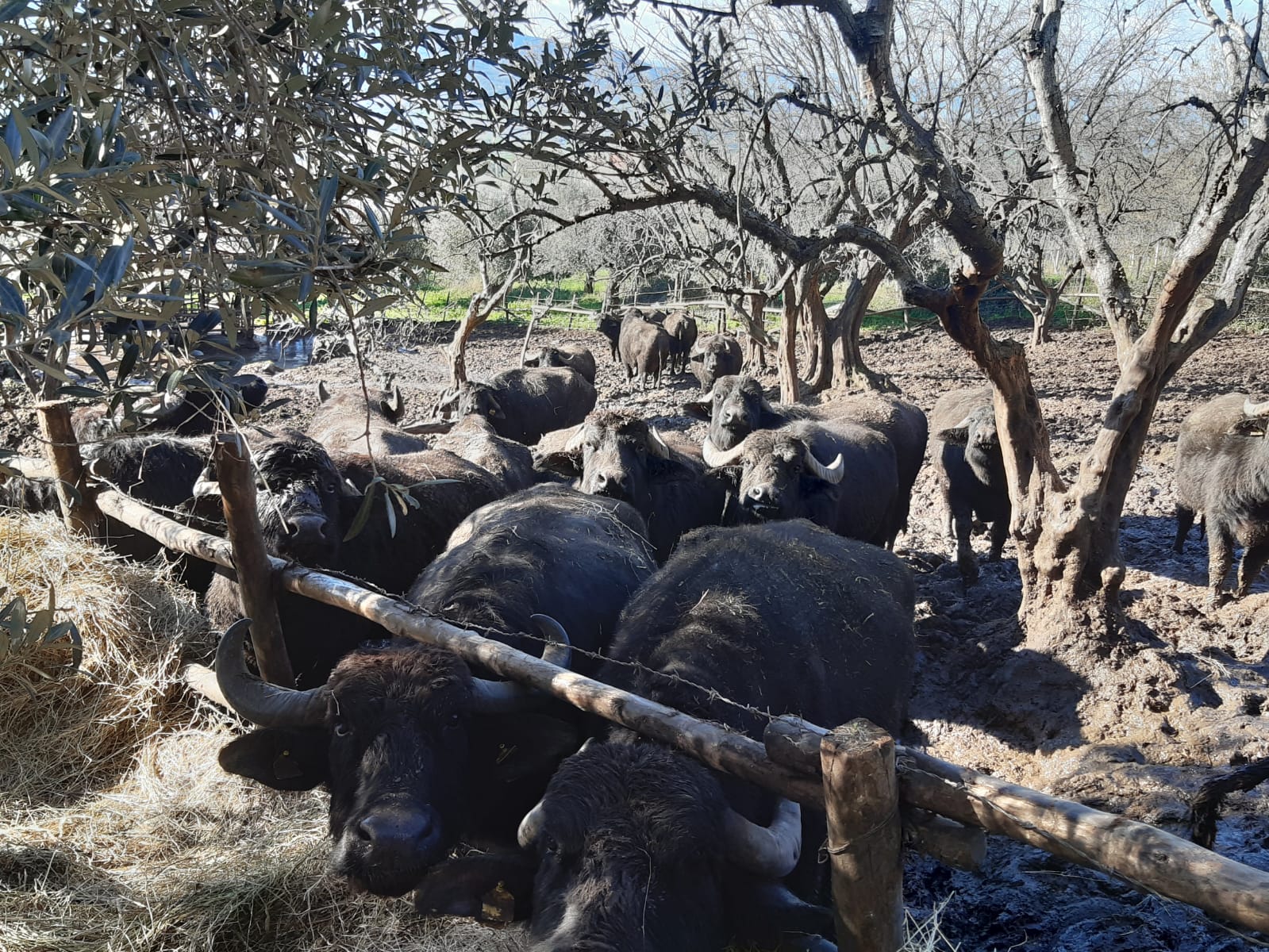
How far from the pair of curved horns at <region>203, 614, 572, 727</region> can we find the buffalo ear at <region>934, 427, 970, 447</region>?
6517 millimetres

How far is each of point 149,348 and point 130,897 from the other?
2401 millimetres

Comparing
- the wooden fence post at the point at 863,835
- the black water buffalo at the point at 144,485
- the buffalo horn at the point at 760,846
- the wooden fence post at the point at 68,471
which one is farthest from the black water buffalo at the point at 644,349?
the wooden fence post at the point at 863,835

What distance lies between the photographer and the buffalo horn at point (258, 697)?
366 centimetres

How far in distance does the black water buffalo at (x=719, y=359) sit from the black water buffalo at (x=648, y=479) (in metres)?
12.8

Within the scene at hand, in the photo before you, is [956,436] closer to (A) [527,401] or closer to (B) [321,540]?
(B) [321,540]

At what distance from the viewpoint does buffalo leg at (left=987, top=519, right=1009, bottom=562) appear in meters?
8.97

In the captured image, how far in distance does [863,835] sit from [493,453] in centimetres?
681

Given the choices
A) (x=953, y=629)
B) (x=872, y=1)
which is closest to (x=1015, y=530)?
(x=953, y=629)

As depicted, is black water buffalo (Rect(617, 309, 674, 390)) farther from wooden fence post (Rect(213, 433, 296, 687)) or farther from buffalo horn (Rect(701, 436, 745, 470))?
wooden fence post (Rect(213, 433, 296, 687))

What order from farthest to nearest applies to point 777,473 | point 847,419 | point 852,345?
point 852,345
point 847,419
point 777,473

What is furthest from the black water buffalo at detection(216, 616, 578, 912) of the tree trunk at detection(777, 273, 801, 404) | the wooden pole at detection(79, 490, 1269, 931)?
the tree trunk at detection(777, 273, 801, 404)

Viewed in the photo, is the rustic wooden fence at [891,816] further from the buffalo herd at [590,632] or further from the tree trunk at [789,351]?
the tree trunk at [789,351]

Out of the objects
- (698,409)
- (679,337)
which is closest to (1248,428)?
(698,409)

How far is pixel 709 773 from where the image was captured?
2928 mm
